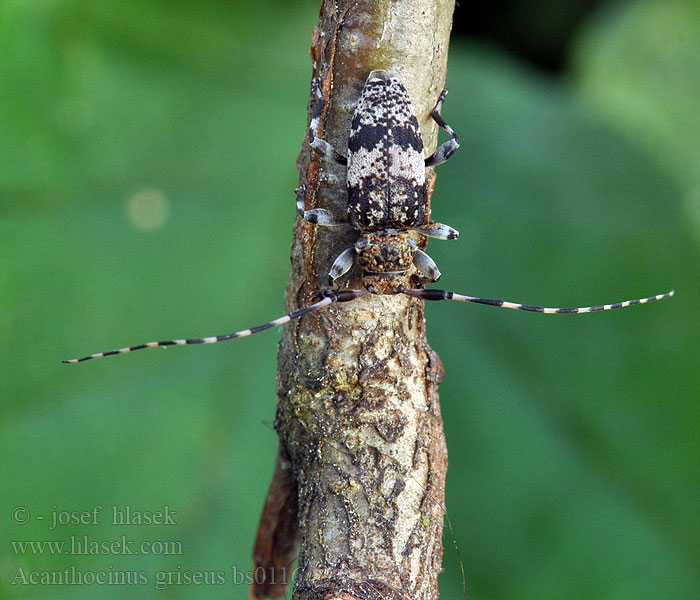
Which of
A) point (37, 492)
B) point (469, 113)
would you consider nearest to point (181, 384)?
point (37, 492)

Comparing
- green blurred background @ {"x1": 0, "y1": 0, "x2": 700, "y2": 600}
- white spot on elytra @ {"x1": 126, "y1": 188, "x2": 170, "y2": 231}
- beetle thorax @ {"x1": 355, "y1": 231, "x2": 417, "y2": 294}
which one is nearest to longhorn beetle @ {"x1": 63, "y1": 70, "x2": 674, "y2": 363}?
beetle thorax @ {"x1": 355, "y1": 231, "x2": 417, "y2": 294}

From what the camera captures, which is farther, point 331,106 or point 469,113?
point 469,113

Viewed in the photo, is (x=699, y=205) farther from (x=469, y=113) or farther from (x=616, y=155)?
(x=469, y=113)

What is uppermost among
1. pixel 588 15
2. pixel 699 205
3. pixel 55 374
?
pixel 588 15

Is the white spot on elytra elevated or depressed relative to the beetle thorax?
elevated

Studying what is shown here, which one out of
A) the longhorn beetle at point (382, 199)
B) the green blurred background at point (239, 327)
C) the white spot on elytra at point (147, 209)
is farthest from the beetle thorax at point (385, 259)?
the white spot on elytra at point (147, 209)

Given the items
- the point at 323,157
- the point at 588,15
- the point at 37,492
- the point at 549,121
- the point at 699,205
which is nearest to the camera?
the point at 323,157

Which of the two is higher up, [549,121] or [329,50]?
[549,121]

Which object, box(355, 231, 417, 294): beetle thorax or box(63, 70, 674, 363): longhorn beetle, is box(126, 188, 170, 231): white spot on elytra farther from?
box(355, 231, 417, 294): beetle thorax
